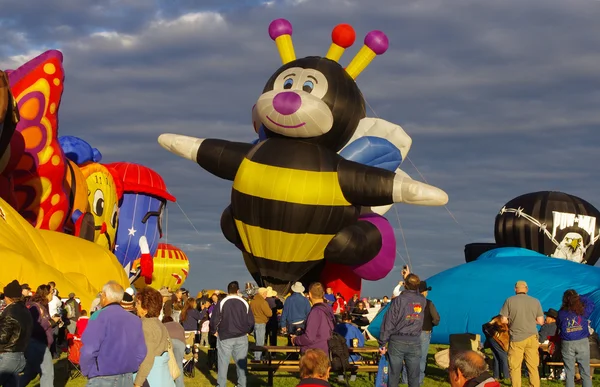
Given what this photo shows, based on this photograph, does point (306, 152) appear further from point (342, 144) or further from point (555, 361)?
point (555, 361)

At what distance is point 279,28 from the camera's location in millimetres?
19656

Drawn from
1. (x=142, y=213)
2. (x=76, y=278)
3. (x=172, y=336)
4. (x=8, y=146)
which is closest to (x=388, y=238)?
(x=76, y=278)

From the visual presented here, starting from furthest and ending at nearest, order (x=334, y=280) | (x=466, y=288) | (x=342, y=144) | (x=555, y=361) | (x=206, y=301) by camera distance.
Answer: (x=334, y=280) → (x=342, y=144) → (x=466, y=288) → (x=206, y=301) → (x=555, y=361)

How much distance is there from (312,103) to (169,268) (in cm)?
2080

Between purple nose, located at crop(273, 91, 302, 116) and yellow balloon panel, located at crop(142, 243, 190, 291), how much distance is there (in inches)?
784

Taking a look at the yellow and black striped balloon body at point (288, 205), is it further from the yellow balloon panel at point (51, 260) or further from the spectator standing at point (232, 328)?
the spectator standing at point (232, 328)

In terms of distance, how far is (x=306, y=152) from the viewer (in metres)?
18.4

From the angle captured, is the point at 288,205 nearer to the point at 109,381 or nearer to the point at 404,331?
the point at 404,331

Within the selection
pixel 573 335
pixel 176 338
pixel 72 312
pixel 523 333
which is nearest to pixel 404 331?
pixel 523 333

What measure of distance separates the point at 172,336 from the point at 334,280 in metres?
12.1

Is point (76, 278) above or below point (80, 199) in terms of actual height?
below

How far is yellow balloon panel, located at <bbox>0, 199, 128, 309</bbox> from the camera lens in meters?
14.5

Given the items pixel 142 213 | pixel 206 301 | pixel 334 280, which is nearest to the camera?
pixel 206 301

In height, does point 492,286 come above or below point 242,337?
above
